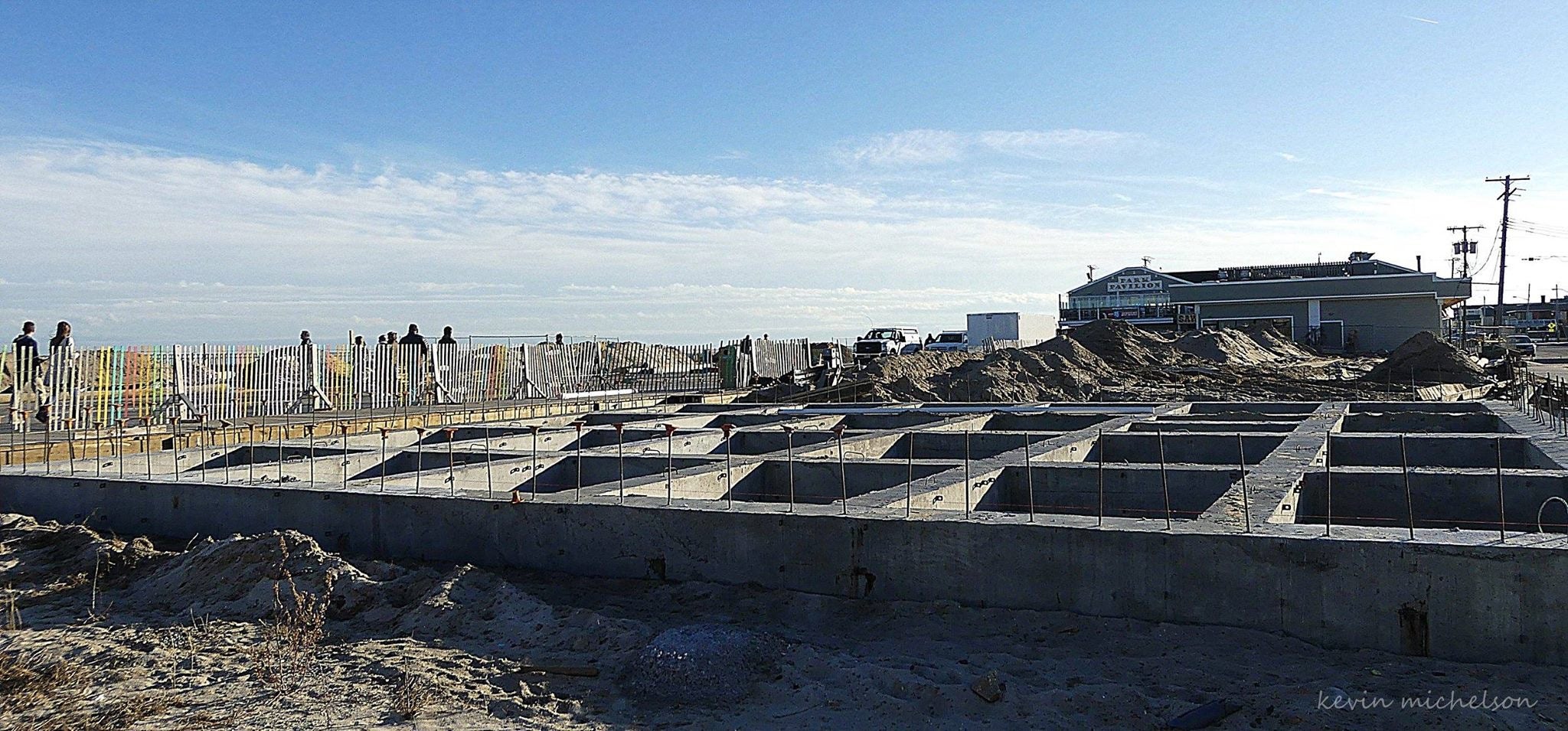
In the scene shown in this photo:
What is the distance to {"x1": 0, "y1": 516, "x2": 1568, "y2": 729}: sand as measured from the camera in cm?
564

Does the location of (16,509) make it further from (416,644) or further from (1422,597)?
(1422,597)

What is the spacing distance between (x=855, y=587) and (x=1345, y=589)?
11.2ft

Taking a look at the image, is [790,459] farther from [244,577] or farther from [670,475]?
[244,577]

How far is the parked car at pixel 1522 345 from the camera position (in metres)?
54.5

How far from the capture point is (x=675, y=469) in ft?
39.3

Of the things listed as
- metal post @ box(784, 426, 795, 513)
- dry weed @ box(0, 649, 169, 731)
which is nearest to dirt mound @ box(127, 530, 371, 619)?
dry weed @ box(0, 649, 169, 731)

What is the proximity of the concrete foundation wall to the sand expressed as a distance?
0.16 m

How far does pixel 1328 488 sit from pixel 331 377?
1987 centimetres

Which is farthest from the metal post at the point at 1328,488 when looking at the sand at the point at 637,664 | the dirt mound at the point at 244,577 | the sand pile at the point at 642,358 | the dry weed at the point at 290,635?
the sand pile at the point at 642,358

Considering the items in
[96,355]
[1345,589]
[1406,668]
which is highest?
[96,355]

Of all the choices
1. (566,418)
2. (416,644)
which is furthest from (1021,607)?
(566,418)

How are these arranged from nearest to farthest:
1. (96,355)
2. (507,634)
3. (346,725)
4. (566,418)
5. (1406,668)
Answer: (346,725)
(1406,668)
(507,634)
(96,355)
(566,418)

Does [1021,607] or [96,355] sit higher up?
[96,355]

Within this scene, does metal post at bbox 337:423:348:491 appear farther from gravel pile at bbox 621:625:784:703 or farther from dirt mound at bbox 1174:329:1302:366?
dirt mound at bbox 1174:329:1302:366
